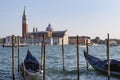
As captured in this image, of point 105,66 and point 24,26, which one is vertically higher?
point 24,26

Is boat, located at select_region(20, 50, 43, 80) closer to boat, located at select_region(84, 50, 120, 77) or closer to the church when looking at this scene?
boat, located at select_region(84, 50, 120, 77)

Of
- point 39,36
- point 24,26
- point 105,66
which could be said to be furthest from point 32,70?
point 39,36

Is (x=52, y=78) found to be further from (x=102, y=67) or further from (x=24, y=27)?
(x=24, y=27)

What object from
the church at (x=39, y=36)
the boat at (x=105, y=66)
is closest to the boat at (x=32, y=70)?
the boat at (x=105, y=66)

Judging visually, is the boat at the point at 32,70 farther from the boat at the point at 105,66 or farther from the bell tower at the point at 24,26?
the bell tower at the point at 24,26

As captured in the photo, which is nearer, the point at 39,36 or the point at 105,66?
the point at 105,66

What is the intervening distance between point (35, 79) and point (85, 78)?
274 centimetres

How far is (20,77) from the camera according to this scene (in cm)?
1862

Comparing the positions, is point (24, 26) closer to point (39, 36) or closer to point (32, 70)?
point (39, 36)

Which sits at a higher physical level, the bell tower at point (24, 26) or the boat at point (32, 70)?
the bell tower at point (24, 26)

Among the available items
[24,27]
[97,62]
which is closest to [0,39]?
[24,27]

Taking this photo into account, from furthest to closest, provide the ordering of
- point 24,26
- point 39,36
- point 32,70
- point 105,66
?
point 39,36
point 24,26
point 105,66
point 32,70

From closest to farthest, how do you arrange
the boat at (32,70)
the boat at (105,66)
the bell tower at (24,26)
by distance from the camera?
the boat at (32,70)
the boat at (105,66)
the bell tower at (24,26)

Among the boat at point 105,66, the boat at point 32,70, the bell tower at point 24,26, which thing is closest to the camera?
the boat at point 32,70
